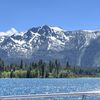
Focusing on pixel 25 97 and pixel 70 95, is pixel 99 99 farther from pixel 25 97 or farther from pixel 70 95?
pixel 25 97

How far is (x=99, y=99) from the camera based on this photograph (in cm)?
2173

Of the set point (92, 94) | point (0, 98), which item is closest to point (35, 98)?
point (0, 98)

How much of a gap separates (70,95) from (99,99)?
102 inches

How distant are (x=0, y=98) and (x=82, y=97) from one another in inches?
168

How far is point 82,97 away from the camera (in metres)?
20.1

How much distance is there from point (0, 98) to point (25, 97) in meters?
1.24

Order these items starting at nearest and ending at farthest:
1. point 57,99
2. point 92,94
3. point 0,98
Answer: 1. point 0,98
2. point 57,99
3. point 92,94

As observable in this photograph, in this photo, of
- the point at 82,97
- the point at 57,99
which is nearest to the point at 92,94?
the point at 82,97

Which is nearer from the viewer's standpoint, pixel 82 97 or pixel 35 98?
pixel 35 98

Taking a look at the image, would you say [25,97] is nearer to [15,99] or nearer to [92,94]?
[15,99]

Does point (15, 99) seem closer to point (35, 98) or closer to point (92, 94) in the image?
point (35, 98)

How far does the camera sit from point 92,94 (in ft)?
67.7

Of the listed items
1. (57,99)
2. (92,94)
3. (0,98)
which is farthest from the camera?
(92,94)

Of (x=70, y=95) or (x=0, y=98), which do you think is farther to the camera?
(x=70, y=95)
